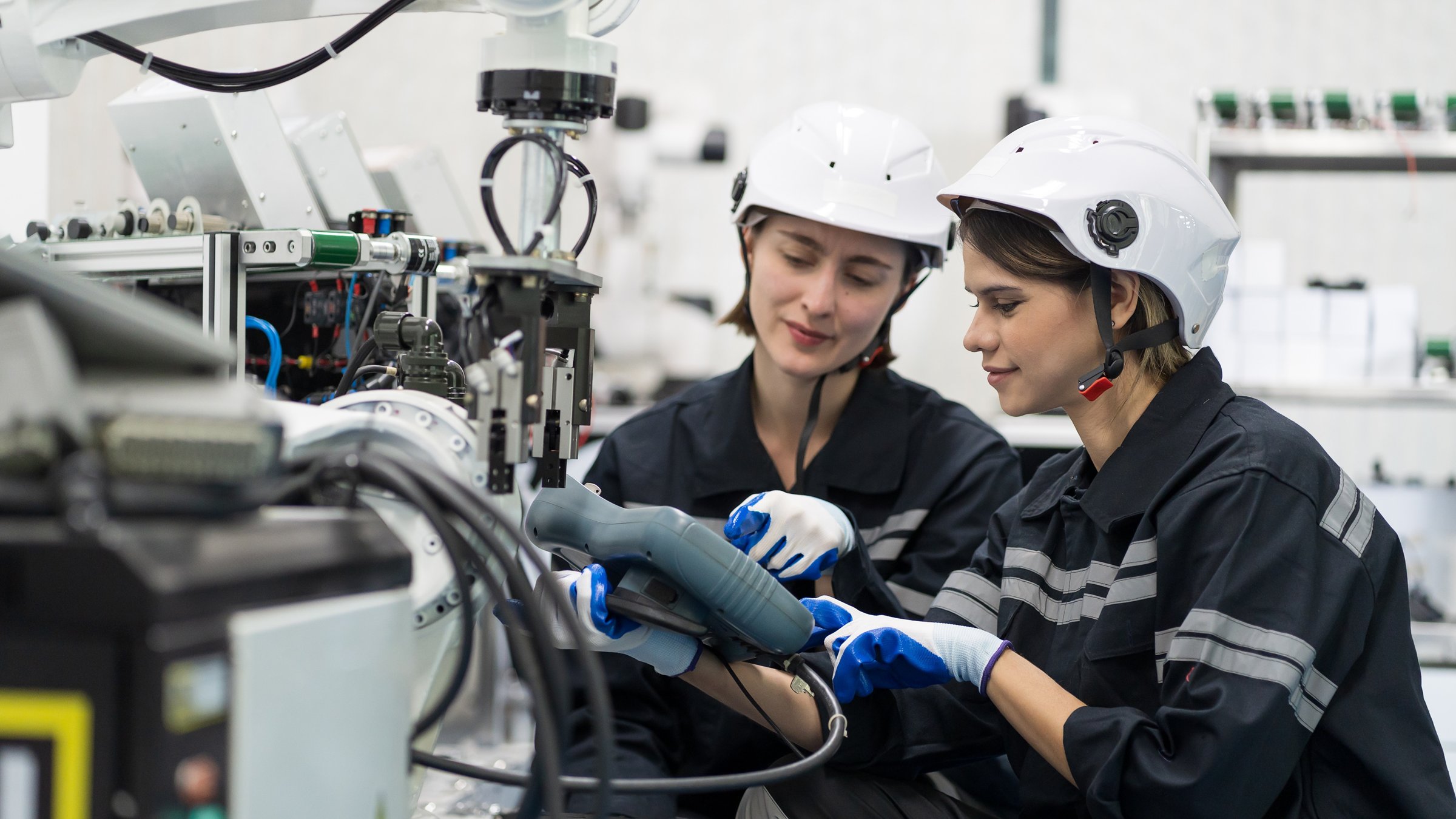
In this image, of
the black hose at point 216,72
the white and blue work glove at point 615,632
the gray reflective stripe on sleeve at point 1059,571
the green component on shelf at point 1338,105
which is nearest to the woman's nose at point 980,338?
the gray reflective stripe on sleeve at point 1059,571

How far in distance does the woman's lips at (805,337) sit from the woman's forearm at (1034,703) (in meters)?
0.68

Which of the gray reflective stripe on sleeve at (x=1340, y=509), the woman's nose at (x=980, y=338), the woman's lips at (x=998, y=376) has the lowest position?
the gray reflective stripe on sleeve at (x=1340, y=509)

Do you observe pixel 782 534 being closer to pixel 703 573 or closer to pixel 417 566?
pixel 703 573

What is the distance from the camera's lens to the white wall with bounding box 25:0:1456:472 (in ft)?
14.7

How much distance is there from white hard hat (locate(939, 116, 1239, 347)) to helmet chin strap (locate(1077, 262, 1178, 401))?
0.03 m

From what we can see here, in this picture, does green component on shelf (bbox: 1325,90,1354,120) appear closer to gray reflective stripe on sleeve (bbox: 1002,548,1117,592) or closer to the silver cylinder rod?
gray reflective stripe on sleeve (bbox: 1002,548,1117,592)

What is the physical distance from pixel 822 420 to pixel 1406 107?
200cm

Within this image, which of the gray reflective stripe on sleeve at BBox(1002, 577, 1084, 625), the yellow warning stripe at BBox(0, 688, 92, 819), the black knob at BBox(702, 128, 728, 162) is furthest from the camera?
the black knob at BBox(702, 128, 728, 162)

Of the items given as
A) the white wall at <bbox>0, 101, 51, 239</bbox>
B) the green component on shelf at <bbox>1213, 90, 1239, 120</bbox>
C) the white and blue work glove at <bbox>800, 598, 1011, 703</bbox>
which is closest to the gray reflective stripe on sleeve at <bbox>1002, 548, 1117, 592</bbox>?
the white and blue work glove at <bbox>800, 598, 1011, 703</bbox>

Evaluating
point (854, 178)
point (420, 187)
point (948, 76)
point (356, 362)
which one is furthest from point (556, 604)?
point (948, 76)

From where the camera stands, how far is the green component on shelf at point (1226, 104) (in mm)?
3072

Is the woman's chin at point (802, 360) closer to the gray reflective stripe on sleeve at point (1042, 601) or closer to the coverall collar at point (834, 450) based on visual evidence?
the coverall collar at point (834, 450)

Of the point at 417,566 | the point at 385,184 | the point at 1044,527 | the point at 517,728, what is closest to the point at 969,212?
the point at 1044,527

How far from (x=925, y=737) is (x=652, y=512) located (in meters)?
0.57
